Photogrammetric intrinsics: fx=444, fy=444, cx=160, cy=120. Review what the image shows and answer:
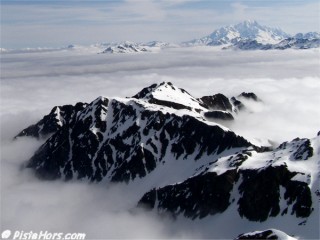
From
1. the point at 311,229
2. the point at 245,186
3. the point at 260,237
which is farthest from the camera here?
the point at 245,186

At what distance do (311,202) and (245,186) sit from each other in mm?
30981

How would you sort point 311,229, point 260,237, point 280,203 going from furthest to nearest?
point 280,203 < point 311,229 < point 260,237

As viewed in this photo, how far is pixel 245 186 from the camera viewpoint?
19638 cm

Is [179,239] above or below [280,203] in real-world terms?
below

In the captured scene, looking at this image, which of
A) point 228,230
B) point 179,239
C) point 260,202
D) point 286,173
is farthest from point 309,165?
point 179,239

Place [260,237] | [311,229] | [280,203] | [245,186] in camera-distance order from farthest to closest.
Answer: [245,186] → [280,203] → [311,229] → [260,237]

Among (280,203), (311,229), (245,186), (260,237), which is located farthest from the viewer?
(245,186)

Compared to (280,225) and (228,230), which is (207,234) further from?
(280,225)

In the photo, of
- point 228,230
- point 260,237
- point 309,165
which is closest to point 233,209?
point 228,230

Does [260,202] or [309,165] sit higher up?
[309,165]

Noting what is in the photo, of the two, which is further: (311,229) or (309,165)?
(309,165)

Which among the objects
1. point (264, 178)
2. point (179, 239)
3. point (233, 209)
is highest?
point (264, 178)

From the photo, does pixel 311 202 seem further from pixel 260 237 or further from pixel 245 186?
pixel 260 237

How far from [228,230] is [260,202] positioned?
18.2 meters
